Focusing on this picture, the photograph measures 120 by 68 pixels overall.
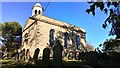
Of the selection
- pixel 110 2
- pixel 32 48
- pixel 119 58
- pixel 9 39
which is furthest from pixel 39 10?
pixel 110 2

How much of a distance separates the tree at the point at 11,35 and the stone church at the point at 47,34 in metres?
7.69

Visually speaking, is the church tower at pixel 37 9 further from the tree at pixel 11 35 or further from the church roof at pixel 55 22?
the tree at pixel 11 35

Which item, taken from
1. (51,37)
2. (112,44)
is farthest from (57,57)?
(51,37)

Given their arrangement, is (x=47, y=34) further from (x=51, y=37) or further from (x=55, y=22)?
(x=55, y=22)

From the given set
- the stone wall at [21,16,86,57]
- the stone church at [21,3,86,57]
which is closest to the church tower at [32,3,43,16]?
A: the stone church at [21,3,86,57]

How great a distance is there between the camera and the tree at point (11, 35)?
43906 millimetres

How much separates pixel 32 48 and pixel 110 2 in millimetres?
26456

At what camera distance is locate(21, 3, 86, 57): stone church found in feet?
108

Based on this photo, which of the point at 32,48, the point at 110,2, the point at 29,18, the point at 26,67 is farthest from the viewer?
the point at 29,18

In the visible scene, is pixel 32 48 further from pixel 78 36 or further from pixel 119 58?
pixel 119 58

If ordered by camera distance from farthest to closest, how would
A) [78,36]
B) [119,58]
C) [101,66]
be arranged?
[78,36] → [119,58] → [101,66]

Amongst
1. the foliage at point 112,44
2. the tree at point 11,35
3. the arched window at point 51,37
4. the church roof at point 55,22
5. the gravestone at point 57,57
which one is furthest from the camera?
the tree at point 11,35

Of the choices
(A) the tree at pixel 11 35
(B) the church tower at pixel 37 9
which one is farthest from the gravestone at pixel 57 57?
(A) the tree at pixel 11 35

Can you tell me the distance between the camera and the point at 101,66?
12320mm
